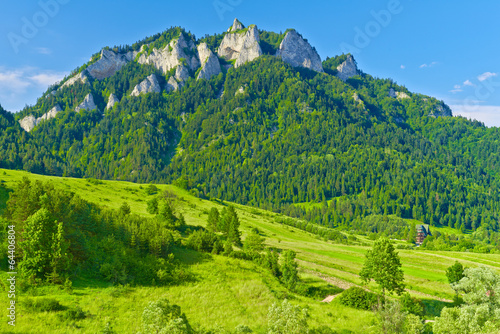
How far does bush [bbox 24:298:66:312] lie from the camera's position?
27.2 m

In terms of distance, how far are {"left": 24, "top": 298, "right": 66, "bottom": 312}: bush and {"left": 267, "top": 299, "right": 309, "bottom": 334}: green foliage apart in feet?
69.9

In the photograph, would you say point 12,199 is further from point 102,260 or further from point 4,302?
point 4,302

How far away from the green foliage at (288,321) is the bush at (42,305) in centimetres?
2130

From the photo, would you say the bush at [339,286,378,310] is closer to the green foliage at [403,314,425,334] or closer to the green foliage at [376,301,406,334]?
the green foliage at [403,314,425,334]

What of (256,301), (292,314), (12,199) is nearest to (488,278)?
(256,301)

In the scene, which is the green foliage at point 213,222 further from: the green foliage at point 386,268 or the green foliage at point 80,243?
the green foliage at point 386,268

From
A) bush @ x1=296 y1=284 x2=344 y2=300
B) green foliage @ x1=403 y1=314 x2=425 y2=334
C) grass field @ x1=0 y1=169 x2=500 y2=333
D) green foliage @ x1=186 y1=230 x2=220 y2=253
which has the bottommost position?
bush @ x1=296 y1=284 x2=344 y2=300

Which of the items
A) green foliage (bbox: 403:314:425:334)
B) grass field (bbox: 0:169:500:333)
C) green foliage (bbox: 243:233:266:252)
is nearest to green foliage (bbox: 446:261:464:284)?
grass field (bbox: 0:169:500:333)

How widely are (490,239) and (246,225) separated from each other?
17019 cm

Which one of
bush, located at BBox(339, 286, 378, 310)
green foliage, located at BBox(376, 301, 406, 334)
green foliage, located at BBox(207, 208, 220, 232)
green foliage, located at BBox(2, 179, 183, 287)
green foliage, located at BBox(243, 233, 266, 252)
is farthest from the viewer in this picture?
green foliage, located at BBox(207, 208, 220, 232)

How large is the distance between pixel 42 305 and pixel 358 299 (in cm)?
4018

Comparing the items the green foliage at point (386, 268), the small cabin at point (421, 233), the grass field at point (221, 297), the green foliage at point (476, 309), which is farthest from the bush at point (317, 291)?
the small cabin at point (421, 233)

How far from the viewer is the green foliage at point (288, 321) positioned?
20.4 meters

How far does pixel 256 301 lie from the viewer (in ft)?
127
